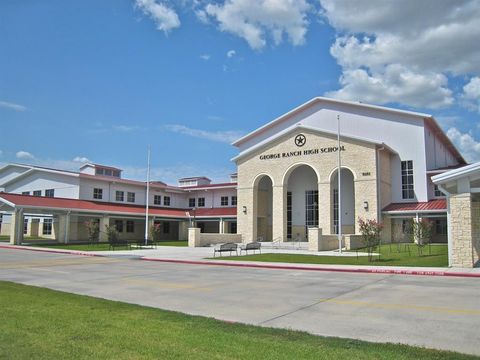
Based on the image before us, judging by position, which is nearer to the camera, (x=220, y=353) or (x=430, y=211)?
(x=220, y=353)

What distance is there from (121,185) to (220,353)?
4833 cm

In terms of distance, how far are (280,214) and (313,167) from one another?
539 cm

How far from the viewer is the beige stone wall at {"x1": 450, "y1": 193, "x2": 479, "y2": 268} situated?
17781mm

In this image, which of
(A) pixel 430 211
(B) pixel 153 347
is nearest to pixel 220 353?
(B) pixel 153 347

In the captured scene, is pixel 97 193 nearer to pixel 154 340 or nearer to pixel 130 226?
pixel 130 226

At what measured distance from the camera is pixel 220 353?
577cm

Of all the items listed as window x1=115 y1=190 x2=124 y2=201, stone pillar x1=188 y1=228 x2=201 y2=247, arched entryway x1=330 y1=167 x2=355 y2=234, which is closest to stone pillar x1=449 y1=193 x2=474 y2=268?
arched entryway x1=330 y1=167 x2=355 y2=234

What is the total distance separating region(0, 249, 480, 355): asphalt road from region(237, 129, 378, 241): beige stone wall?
19.4 m

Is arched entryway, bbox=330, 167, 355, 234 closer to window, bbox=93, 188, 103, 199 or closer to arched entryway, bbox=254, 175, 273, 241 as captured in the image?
arched entryway, bbox=254, 175, 273, 241

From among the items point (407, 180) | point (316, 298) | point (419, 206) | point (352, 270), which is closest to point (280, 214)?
point (407, 180)

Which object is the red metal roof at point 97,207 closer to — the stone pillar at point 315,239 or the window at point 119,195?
the window at point 119,195

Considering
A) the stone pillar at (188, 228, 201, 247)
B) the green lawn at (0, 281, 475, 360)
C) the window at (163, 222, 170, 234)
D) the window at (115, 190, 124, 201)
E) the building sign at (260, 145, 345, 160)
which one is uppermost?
the building sign at (260, 145, 345, 160)

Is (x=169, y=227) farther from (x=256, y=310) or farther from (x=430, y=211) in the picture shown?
(x=256, y=310)

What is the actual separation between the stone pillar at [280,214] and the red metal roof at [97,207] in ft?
29.4
